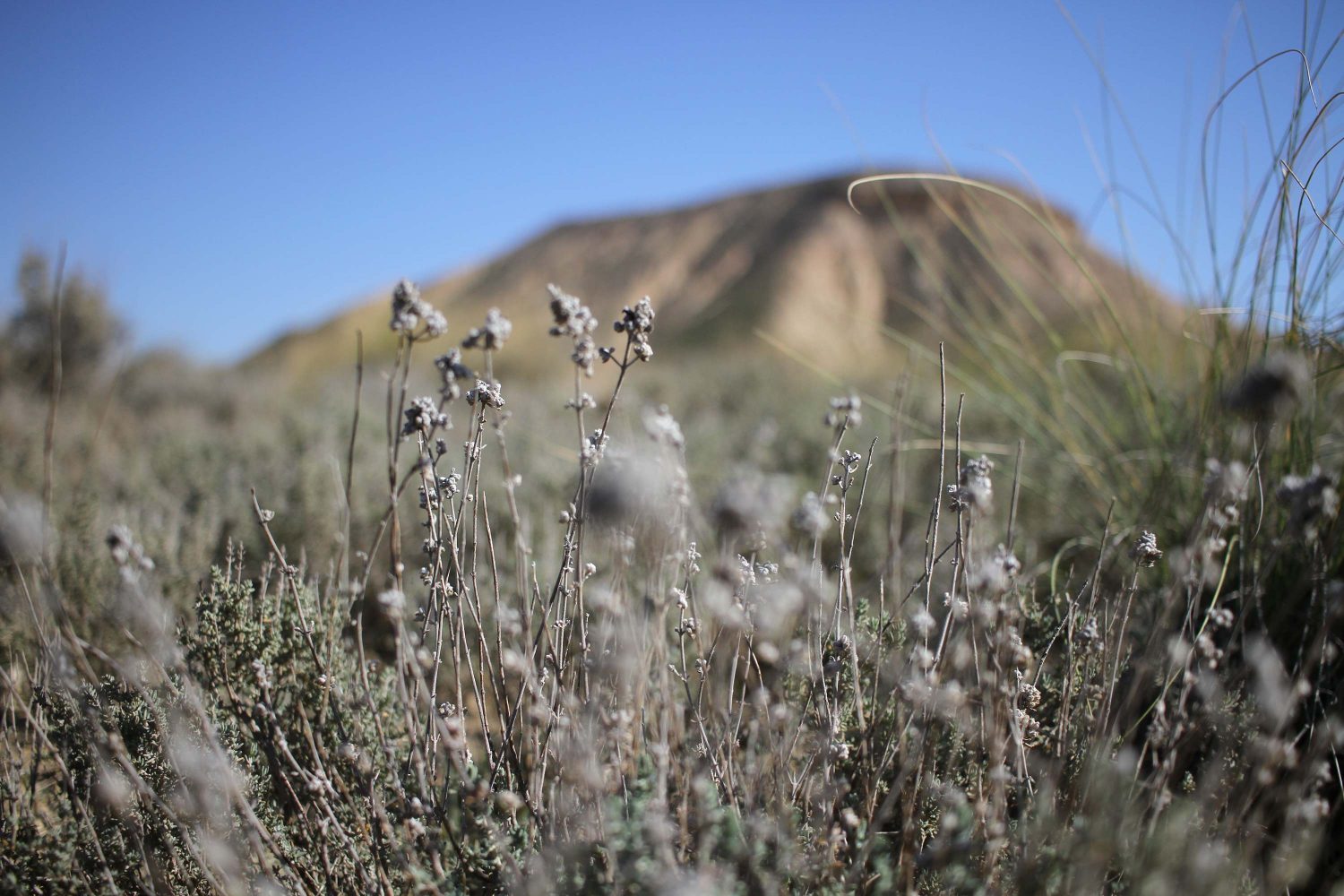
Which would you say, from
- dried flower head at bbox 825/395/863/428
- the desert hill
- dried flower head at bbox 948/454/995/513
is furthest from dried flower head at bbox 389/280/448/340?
the desert hill

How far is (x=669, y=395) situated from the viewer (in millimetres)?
12320

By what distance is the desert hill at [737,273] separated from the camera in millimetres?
33688

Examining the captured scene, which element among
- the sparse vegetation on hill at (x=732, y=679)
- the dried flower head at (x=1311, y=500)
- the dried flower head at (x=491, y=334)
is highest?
the dried flower head at (x=491, y=334)

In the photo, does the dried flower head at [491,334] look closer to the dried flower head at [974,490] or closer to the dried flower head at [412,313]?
the dried flower head at [412,313]

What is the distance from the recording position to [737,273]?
42.6 m

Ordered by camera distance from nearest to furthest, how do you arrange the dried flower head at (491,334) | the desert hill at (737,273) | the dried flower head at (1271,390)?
the dried flower head at (1271,390) < the dried flower head at (491,334) < the desert hill at (737,273)

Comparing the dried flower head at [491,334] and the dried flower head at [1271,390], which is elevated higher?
the dried flower head at [491,334]

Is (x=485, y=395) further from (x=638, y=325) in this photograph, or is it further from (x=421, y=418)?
(x=638, y=325)

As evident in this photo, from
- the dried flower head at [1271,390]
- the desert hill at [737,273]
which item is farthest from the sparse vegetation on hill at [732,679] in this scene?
the desert hill at [737,273]

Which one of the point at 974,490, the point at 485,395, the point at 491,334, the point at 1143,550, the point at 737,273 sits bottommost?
the point at 1143,550

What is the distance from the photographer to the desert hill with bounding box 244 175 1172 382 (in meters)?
33.7

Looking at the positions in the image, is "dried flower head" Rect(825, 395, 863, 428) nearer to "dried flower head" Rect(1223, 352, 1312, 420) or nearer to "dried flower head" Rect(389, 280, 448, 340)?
"dried flower head" Rect(1223, 352, 1312, 420)

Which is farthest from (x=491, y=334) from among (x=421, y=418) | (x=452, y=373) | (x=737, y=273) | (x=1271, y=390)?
(x=737, y=273)

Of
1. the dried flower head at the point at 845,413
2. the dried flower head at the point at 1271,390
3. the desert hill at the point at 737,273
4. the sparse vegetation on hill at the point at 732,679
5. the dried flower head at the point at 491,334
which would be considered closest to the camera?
the dried flower head at the point at 1271,390
